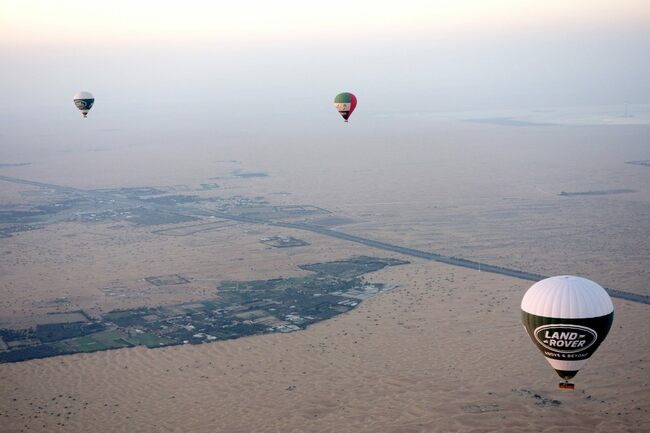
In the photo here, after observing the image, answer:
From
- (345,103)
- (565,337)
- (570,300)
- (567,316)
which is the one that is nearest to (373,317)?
(565,337)

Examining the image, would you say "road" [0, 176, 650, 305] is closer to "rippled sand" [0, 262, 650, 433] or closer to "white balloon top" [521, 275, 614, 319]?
"rippled sand" [0, 262, 650, 433]

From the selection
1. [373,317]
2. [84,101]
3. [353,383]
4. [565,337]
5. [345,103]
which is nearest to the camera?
[565,337]

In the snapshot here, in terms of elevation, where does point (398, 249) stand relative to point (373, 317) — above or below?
above

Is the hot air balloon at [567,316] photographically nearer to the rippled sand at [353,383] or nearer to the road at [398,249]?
the rippled sand at [353,383]

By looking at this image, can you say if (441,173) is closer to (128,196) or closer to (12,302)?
(128,196)

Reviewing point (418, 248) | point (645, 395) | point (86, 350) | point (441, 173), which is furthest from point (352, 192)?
point (645, 395)

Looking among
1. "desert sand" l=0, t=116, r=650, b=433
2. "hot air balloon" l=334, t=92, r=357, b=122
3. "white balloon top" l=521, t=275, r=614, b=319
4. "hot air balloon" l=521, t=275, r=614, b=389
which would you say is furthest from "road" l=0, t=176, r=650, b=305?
"white balloon top" l=521, t=275, r=614, b=319

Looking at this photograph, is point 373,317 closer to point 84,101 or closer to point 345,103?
point 345,103

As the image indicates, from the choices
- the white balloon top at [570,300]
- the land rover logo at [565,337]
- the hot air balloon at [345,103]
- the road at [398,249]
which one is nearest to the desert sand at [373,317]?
the road at [398,249]
